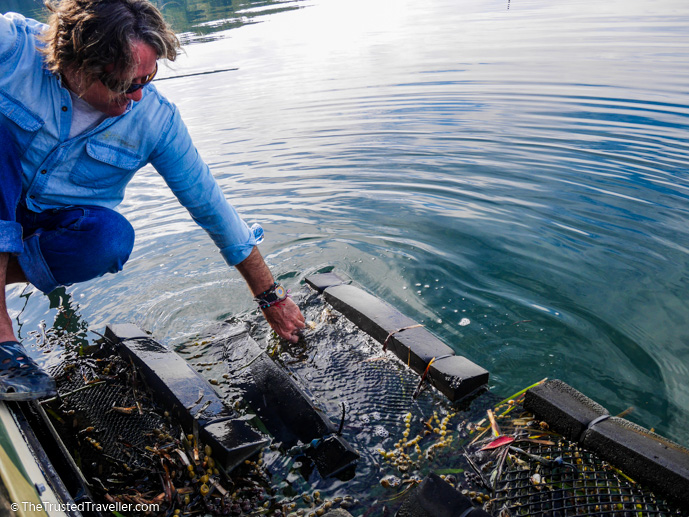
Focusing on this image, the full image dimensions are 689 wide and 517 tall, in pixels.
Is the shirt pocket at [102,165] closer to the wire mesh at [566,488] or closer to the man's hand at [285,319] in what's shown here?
the man's hand at [285,319]

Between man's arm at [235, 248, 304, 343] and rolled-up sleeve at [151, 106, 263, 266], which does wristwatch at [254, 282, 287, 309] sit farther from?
rolled-up sleeve at [151, 106, 263, 266]

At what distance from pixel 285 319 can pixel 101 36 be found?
6.46 feet

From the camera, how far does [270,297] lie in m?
3.19

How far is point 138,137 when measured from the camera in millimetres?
2768

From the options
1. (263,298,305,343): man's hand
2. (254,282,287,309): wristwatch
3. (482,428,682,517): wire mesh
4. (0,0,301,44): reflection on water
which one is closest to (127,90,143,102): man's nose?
(254,282,287,309): wristwatch

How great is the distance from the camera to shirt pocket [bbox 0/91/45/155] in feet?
7.99

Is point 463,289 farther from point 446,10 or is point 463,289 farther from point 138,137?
point 446,10

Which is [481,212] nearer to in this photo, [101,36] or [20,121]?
[101,36]

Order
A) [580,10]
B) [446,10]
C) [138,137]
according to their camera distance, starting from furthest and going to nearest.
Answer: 1. [446,10]
2. [580,10]
3. [138,137]

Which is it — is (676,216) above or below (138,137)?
Answer: below

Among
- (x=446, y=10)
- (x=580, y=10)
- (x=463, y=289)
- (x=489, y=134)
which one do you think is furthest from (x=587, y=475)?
(x=446, y=10)

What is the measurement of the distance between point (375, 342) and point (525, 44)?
537 inches

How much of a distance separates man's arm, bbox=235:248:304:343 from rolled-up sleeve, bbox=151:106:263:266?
10cm

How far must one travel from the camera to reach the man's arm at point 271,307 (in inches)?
124
